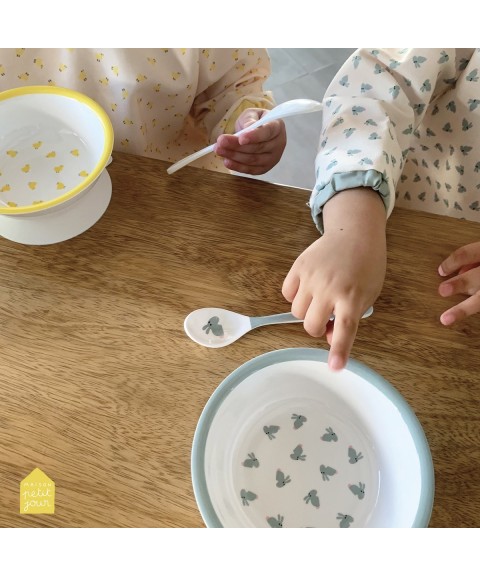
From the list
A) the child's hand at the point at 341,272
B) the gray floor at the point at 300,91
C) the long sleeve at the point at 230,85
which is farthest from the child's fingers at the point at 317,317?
the gray floor at the point at 300,91

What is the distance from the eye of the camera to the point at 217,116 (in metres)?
0.79

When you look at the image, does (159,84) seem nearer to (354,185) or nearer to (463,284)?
(354,185)

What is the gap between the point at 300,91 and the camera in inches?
60.9

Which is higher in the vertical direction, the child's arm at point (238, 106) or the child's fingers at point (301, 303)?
the child's arm at point (238, 106)

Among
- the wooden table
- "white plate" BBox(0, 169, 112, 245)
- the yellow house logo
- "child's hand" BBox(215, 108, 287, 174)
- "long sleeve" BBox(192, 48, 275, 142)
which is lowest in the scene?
the yellow house logo

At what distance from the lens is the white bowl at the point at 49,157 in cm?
54

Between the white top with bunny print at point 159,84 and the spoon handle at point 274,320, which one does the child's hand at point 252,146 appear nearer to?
the white top with bunny print at point 159,84

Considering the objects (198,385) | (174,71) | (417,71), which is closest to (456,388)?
(198,385)

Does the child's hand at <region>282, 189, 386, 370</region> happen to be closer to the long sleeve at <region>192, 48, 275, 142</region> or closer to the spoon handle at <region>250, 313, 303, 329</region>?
the spoon handle at <region>250, 313, 303, 329</region>

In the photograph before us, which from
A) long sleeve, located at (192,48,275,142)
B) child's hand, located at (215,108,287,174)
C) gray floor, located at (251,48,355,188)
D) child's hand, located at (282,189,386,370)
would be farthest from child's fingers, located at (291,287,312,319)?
gray floor, located at (251,48,355,188)

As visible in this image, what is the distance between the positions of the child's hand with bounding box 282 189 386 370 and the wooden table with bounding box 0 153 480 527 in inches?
1.1

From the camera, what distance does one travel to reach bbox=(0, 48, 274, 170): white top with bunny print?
641mm

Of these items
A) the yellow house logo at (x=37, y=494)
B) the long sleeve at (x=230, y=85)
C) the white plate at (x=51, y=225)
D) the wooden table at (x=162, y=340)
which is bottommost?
the yellow house logo at (x=37, y=494)

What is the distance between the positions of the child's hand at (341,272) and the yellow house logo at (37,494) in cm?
26
